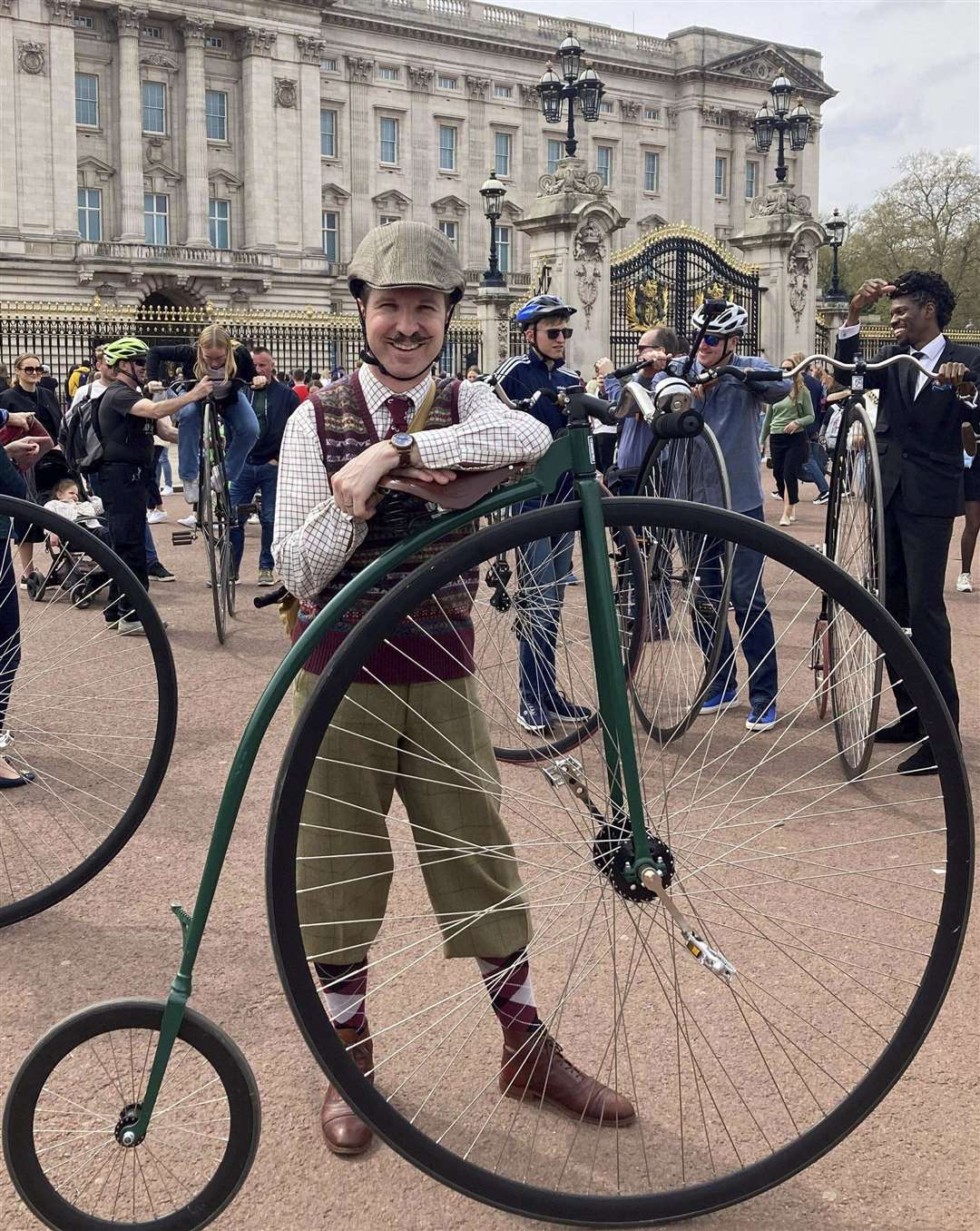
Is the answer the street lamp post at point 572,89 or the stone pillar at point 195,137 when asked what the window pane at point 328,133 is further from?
the street lamp post at point 572,89

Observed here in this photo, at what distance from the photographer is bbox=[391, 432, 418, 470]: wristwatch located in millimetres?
2559

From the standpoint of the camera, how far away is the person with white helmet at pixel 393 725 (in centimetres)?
287

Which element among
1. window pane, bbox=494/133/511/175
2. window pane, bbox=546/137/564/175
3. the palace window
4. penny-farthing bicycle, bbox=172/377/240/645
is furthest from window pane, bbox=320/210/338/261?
penny-farthing bicycle, bbox=172/377/240/645

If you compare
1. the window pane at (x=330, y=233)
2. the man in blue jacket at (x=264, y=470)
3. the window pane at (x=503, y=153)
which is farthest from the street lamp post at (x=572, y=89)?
the window pane at (x=503, y=153)

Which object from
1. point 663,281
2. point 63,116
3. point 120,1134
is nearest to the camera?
point 120,1134

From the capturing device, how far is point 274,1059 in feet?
11.2

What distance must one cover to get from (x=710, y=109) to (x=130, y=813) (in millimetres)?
71208

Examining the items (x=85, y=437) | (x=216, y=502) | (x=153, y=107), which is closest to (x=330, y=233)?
(x=153, y=107)

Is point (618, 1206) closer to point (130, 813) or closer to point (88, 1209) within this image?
point (88, 1209)

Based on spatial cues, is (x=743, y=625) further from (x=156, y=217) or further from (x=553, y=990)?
(x=156, y=217)

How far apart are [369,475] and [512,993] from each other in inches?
50.5

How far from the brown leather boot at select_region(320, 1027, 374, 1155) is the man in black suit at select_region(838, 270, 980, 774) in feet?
11.3

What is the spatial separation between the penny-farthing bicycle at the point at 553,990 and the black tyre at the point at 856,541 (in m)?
1.34

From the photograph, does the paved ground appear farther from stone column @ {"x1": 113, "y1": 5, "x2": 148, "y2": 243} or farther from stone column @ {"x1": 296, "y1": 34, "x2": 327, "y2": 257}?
stone column @ {"x1": 296, "y1": 34, "x2": 327, "y2": 257}
